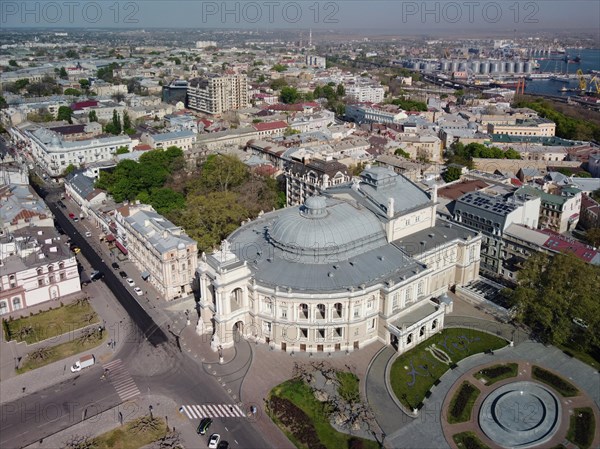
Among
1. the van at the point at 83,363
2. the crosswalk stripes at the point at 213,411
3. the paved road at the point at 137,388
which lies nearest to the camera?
the paved road at the point at 137,388

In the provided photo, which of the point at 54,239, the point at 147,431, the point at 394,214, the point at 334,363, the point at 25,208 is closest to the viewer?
the point at 147,431

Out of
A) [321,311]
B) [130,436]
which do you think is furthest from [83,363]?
[321,311]

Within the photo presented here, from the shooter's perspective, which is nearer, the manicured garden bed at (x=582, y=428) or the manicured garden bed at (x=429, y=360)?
the manicured garden bed at (x=582, y=428)

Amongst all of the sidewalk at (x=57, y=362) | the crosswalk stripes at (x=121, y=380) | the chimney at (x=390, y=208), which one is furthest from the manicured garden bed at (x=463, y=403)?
the sidewalk at (x=57, y=362)

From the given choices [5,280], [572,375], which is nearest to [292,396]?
[572,375]

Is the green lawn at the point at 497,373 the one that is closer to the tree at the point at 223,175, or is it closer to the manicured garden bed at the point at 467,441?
the manicured garden bed at the point at 467,441

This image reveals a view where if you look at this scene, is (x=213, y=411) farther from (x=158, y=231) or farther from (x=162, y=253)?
(x=158, y=231)

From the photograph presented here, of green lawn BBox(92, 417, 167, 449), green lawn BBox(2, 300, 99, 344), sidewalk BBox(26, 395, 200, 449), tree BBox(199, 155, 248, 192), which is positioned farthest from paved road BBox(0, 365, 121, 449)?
tree BBox(199, 155, 248, 192)

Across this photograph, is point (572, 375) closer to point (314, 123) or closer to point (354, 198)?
point (354, 198)
